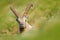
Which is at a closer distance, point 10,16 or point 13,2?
point 10,16

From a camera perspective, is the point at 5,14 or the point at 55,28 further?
the point at 5,14

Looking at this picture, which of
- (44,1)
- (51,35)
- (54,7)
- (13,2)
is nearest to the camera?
(51,35)

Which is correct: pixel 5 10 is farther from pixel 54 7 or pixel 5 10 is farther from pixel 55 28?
pixel 55 28

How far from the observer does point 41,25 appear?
195 cm

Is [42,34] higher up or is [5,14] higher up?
[5,14]

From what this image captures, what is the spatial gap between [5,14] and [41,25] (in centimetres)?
890

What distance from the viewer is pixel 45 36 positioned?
6.22 ft

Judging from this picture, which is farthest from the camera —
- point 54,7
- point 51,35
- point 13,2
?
point 13,2

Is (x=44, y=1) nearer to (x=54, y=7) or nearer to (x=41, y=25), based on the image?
(x=54, y=7)

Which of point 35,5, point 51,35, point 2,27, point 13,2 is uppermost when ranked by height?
point 13,2

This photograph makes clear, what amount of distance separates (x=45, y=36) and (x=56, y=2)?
8.07 m

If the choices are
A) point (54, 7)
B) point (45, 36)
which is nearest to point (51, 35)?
point (45, 36)

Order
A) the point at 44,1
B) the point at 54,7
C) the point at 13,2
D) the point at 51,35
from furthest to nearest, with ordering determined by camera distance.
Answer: the point at 13,2, the point at 44,1, the point at 54,7, the point at 51,35

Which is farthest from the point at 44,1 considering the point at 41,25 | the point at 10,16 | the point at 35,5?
the point at 41,25
